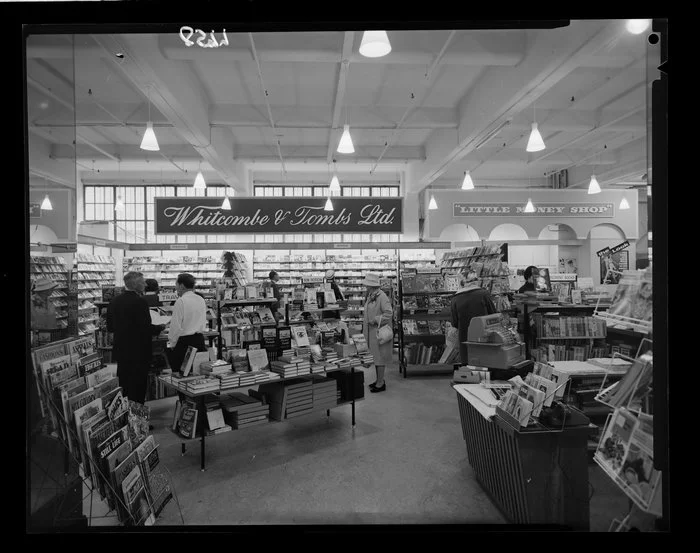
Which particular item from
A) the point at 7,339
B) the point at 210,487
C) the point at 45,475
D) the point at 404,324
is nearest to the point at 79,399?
the point at 45,475

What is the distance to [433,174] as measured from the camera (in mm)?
12461

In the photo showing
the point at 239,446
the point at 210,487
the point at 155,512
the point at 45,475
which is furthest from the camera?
the point at 239,446

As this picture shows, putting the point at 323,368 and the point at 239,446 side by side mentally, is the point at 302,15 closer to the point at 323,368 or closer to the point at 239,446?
the point at 323,368

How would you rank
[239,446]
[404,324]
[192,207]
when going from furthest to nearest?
[192,207] < [404,324] < [239,446]

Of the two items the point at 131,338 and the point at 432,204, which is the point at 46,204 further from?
the point at 432,204

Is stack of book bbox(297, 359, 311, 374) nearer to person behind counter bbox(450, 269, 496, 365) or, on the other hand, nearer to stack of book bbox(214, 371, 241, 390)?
stack of book bbox(214, 371, 241, 390)

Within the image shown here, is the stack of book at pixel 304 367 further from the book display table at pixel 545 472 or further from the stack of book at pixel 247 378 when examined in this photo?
the book display table at pixel 545 472

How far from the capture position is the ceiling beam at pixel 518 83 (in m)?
5.09

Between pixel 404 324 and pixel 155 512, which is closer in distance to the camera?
pixel 155 512

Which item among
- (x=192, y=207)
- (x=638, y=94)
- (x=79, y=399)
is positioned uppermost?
(x=638, y=94)

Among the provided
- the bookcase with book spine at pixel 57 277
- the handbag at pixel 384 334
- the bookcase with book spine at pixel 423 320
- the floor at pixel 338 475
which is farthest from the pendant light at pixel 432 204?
the bookcase with book spine at pixel 57 277

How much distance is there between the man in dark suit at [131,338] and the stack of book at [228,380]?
1.22 metres

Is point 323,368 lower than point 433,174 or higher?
lower

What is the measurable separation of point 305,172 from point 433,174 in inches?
234
